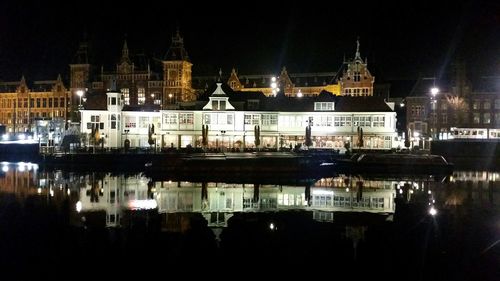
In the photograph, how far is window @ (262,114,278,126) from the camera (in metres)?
67.6

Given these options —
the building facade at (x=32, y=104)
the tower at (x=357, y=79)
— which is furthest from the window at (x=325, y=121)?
the building facade at (x=32, y=104)

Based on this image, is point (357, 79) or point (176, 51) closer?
point (357, 79)

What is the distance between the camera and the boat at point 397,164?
49969mm

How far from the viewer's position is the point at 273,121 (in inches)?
2667

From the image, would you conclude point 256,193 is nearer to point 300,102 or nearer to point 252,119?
point 252,119

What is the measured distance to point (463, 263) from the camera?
1783 centimetres

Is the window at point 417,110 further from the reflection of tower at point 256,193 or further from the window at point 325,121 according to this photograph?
the reflection of tower at point 256,193

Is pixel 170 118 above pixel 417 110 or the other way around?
the other way around

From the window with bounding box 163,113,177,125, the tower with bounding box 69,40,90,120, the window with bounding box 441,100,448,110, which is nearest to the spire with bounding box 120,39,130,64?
the tower with bounding box 69,40,90,120

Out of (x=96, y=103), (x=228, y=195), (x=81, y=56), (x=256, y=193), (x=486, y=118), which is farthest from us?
(x=81, y=56)

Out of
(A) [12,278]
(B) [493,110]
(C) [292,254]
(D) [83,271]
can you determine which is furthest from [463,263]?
(B) [493,110]

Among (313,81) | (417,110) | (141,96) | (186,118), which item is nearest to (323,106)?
(186,118)

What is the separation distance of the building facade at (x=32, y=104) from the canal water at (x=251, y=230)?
226 ft

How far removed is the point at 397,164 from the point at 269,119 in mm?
20827
